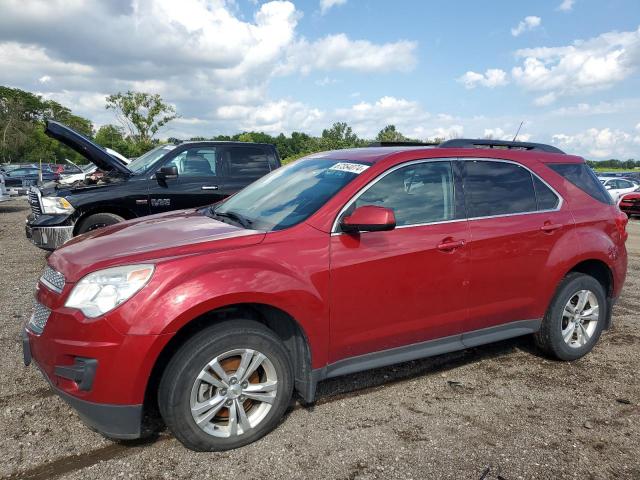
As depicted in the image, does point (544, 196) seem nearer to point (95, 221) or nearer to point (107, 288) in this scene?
point (107, 288)

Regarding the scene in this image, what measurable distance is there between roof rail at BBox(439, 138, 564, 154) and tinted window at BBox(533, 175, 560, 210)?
15.9 inches

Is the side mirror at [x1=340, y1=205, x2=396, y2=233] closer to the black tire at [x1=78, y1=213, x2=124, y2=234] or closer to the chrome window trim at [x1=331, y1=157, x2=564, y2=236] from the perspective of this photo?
the chrome window trim at [x1=331, y1=157, x2=564, y2=236]

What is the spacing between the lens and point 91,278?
2.63 metres

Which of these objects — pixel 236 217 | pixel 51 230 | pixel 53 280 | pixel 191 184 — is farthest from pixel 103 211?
pixel 53 280

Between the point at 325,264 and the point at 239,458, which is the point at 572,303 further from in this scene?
the point at 239,458

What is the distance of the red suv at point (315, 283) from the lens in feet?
8.52

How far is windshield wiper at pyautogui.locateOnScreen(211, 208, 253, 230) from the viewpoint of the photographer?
3296 millimetres

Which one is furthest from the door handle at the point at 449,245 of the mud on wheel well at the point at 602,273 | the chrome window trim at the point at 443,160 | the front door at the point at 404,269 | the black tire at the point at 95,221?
the black tire at the point at 95,221

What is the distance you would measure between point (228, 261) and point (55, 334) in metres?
0.98

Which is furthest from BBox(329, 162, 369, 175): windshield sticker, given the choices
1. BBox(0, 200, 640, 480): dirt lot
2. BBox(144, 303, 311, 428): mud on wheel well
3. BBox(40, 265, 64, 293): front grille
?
BBox(40, 265, 64, 293): front grille

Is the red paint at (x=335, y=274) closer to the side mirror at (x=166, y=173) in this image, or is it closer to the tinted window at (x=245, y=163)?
the side mirror at (x=166, y=173)

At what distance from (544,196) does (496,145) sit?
1.88ft

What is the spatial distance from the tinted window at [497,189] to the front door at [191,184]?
4.71 meters

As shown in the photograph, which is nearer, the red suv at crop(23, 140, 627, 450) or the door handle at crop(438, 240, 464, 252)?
the red suv at crop(23, 140, 627, 450)
